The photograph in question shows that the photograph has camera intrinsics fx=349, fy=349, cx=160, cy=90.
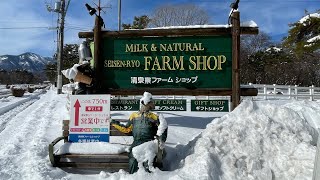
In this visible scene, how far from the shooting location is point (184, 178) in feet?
16.8

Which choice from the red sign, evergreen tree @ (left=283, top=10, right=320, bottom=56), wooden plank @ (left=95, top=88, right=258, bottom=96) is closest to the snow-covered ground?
the red sign

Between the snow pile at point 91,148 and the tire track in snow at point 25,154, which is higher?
the snow pile at point 91,148

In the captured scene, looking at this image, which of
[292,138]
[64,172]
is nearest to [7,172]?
[64,172]

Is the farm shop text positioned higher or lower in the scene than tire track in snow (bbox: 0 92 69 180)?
higher

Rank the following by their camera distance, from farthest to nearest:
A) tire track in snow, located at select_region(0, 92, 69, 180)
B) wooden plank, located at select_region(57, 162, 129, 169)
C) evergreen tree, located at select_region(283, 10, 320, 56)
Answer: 1. evergreen tree, located at select_region(283, 10, 320, 56)
2. wooden plank, located at select_region(57, 162, 129, 169)
3. tire track in snow, located at select_region(0, 92, 69, 180)

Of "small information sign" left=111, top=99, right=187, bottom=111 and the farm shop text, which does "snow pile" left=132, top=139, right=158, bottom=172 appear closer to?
"small information sign" left=111, top=99, right=187, bottom=111

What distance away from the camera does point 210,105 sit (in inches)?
334

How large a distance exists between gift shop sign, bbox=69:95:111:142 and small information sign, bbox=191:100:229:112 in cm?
287

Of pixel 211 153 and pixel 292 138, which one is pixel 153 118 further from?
pixel 292 138

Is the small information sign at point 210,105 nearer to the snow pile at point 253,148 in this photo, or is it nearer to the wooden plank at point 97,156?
the snow pile at point 253,148

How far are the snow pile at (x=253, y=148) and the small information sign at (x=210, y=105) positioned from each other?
2.06 meters

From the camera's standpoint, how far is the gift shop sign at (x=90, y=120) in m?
6.29

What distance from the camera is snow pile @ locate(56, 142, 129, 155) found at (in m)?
6.04

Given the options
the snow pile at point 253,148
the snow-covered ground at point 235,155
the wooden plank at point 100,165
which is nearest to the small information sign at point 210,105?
the snow-covered ground at point 235,155
